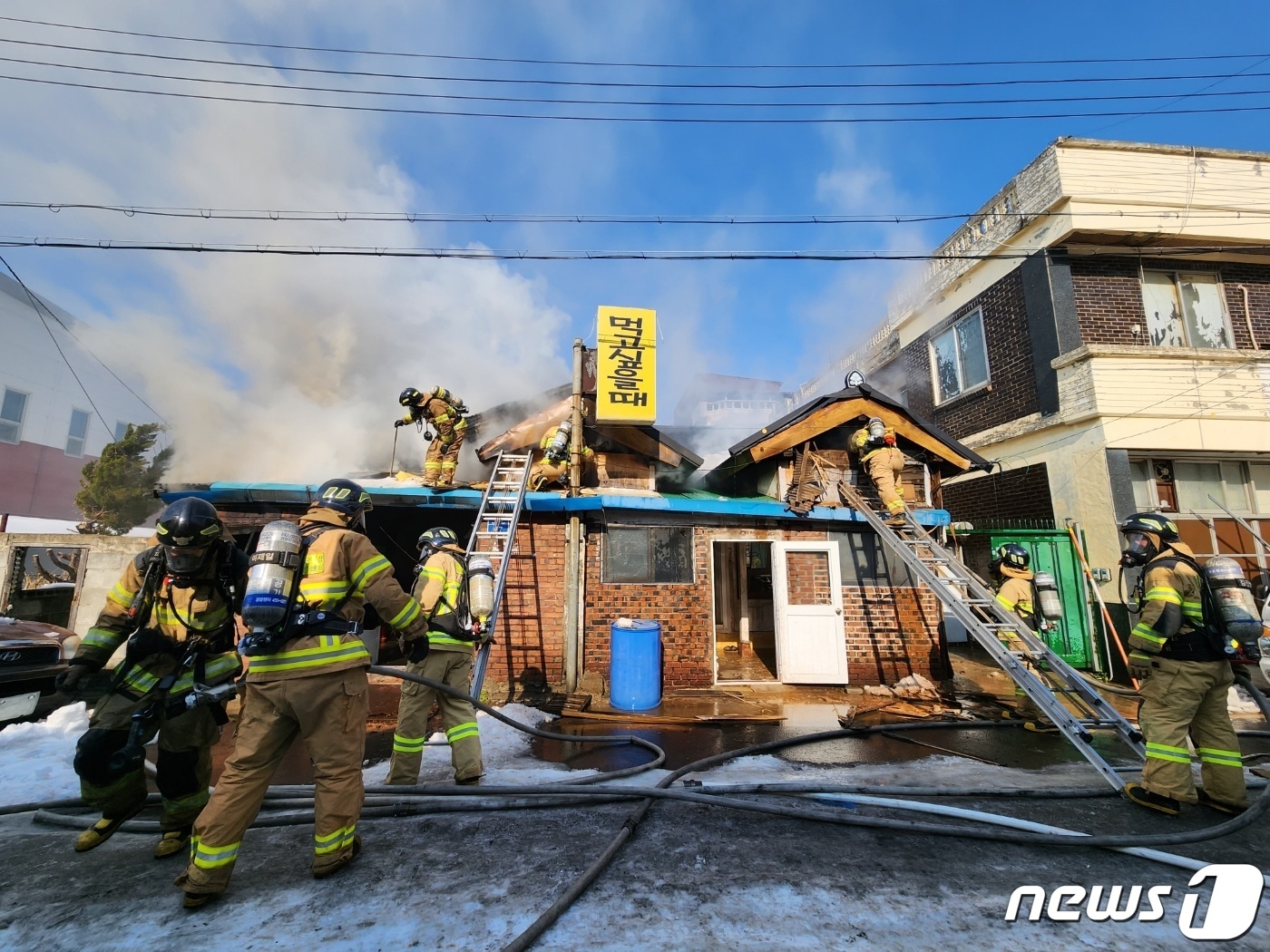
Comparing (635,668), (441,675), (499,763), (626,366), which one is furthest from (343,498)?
(626,366)

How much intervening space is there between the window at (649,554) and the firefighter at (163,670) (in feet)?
17.5

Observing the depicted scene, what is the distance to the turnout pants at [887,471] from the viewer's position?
777cm

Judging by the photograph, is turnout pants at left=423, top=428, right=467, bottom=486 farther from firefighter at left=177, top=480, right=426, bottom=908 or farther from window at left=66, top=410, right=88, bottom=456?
window at left=66, top=410, right=88, bottom=456

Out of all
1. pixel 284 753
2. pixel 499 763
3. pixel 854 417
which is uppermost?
pixel 854 417

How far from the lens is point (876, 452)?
8180 mm

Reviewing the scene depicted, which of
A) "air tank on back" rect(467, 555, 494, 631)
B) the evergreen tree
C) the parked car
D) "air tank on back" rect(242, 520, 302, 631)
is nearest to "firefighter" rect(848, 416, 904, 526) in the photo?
"air tank on back" rect(467, 555, 494, 631)

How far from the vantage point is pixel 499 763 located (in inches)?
176

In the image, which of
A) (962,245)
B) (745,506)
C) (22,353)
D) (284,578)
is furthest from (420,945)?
(22,353)

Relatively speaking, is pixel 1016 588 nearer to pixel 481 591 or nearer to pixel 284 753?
pixel 481 591

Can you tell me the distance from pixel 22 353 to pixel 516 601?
63.1ft

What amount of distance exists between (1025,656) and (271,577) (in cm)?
694

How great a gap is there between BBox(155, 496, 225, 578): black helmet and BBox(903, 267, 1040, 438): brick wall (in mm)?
12142
